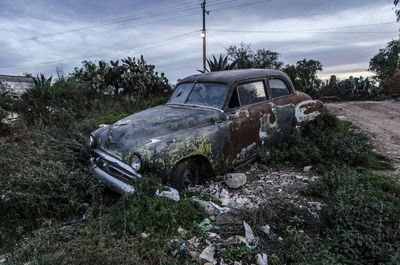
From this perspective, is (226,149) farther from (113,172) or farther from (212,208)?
(113,172)

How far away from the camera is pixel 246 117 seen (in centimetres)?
408

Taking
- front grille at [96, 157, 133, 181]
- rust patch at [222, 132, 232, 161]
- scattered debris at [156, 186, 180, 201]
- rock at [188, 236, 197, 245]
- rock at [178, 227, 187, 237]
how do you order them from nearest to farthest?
rock at [188, 236, 197, 245] < rock at [178, 227, 187, 237] < scattered debris at [156, 186, 180, 201] < front grille at [96, 157, 133, 181] < rust patch at [222, 132, 232, 161]

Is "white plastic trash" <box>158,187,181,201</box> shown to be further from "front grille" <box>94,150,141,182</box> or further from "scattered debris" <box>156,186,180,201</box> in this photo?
"front grille" <box>94,150,141,182</box>

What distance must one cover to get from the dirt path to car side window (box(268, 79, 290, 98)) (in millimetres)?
2174

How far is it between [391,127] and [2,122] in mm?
11063

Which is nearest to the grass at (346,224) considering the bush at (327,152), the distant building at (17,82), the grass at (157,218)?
the grass at (157,218)

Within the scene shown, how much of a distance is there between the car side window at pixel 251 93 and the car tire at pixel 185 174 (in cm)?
139

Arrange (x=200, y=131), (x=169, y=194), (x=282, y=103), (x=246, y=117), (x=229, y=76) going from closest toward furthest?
1. (x=169, y=194)
2. (x=200, y=131)
3. (x=246, y=117)
4. (x=229, y=76)
5. (x=282, y=103)

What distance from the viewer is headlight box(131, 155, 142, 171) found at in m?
3.05

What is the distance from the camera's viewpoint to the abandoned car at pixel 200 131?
3.22 meters

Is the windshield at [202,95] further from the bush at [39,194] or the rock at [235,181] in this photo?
the bush at [39,194]

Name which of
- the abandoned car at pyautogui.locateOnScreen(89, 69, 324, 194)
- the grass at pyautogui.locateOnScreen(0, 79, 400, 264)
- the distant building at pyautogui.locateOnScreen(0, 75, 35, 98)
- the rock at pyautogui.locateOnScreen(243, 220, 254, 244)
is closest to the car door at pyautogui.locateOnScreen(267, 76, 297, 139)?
the abandoned car at pyautogui.locateOnScreen(89, 69, 324, 194)

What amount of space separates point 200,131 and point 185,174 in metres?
0.64

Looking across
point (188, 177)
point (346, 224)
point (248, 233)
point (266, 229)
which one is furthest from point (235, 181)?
point (346, 224)
